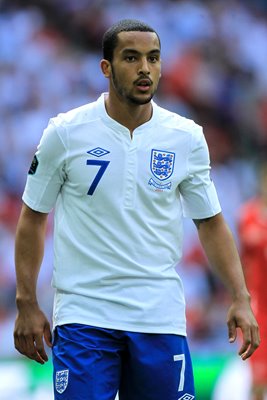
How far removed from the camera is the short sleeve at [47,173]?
4.73m

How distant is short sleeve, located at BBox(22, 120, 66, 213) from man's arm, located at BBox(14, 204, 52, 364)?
→ 0.19 ft

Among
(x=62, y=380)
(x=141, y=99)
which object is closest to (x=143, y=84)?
(x=141, y=99)

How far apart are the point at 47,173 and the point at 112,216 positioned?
342 millimetres

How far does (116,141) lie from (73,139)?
0.19m

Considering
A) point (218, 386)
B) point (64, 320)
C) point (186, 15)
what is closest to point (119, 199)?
point (64, 320)

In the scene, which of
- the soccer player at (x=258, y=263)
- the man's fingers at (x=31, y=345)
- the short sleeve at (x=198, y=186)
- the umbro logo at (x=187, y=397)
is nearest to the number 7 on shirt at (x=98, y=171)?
the short sleeve at (x=198, y=186)

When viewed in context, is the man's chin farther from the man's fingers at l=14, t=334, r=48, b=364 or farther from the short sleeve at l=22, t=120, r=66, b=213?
the man's fingers at l=14, t=334, r=48, b=364

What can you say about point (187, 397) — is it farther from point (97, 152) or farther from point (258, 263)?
point (258, 263)

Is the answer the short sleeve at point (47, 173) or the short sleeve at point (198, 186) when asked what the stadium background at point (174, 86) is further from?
the short sleeve at point (47, 173)

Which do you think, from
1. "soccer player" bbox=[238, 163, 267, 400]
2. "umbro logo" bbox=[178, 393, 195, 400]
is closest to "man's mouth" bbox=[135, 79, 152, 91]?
"umbro logo" bbox=[178, 393, 195, 400]

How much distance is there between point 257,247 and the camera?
817 cm

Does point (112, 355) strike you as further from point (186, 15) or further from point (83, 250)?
point (186, 15)

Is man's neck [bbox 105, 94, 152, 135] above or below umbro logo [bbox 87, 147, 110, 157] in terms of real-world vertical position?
above

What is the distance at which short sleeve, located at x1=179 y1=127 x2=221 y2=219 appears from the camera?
4875 millimetres
